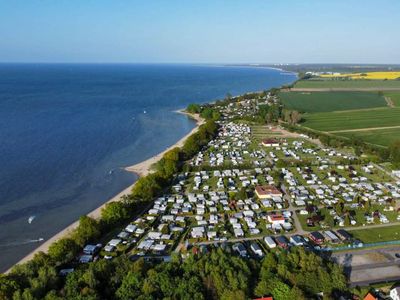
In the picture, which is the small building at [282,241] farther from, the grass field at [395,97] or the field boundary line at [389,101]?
the grass field at [395,97]

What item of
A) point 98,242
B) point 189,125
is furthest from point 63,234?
point 189,125

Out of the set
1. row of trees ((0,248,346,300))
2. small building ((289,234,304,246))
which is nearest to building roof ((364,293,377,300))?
row of trees ((0,248,346,300))

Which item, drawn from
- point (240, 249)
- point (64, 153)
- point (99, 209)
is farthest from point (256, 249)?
point (64, 153)

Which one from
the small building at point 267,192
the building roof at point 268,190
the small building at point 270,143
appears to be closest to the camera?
the small building at point 267,192

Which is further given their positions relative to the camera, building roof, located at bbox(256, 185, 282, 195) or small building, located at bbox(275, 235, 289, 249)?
building roof, located at bbox(256, 185, 282, 195)

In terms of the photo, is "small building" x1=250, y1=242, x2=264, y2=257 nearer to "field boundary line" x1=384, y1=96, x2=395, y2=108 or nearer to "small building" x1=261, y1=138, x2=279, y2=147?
"small building" x1=261, y1=138, x2=279, y2=147

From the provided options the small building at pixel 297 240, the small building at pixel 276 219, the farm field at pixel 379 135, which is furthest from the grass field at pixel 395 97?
the small building at pixel 297 240
